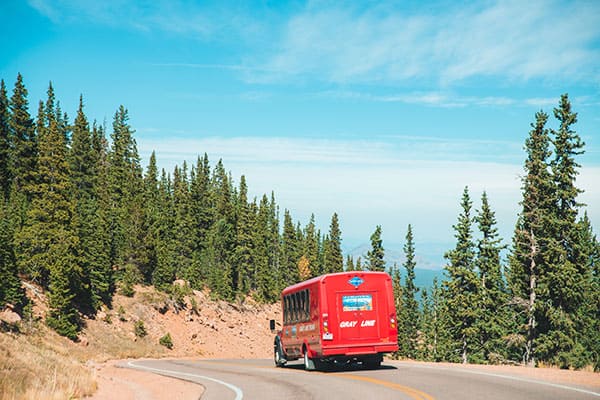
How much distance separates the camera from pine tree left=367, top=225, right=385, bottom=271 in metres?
81.0

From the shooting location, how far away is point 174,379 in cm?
1958

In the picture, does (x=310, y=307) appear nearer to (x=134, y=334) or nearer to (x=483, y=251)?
(x=483, y=251)

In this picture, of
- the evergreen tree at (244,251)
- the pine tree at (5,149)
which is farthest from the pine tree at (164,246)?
the pine tree at (5,149)

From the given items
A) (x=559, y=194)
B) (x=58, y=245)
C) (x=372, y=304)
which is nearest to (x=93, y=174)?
(x=58, y=245)

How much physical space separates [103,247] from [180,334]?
13.9 meters

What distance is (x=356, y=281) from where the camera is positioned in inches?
735

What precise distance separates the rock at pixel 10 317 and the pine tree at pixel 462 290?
33.3m

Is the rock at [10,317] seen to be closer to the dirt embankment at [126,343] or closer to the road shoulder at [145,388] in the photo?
the dirt embankment at [126,343]

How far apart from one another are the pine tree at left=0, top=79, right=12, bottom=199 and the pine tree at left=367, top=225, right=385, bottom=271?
5023 centimetres

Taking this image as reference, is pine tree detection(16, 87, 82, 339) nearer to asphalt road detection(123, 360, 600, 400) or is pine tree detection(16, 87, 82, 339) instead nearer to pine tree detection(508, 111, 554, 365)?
asphalt road detection(123, 360, 600, 400)

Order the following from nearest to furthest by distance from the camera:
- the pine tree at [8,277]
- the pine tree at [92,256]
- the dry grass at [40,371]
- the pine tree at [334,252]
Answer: the dry grass at [40,371] → the pine tree at [8,277] → the pine tree at [92,256] → the pine tree at [334,252]

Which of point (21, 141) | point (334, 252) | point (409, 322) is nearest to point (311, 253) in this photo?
point (334, 252)

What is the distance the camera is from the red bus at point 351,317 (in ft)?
59.5

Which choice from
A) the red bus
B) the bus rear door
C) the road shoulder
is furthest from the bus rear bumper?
the road shoulder
